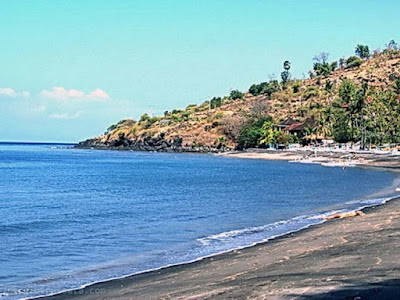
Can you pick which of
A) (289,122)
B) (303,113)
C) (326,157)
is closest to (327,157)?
(326,157)

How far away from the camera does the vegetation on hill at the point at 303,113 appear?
4173 inches

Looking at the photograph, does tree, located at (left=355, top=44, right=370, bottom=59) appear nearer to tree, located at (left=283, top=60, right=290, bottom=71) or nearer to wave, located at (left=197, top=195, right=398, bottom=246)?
tree, located at (left=283, top=60, right=290, bottom=71)

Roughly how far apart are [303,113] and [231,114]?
21.8 m

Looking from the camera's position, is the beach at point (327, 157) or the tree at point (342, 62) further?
the tree at point (342, 62)

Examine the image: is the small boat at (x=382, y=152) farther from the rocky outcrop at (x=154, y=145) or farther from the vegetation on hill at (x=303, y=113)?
the rocky outcrop at (x=154, y=145)

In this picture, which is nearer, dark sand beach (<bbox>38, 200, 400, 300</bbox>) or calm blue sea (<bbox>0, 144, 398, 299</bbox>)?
dark sand beach (<bbox>38, 200, 400, 300</bbox>)

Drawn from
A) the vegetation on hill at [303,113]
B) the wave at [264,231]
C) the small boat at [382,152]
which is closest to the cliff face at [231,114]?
the vegetation on hill at [303,113]

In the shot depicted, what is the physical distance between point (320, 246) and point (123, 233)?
30.6 ft

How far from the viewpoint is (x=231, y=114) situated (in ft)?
529

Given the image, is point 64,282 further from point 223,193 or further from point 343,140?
point 343,140

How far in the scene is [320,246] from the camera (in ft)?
55.3

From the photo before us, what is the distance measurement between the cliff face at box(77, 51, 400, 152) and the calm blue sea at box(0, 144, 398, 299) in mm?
100912

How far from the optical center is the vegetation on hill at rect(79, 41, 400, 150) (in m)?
106

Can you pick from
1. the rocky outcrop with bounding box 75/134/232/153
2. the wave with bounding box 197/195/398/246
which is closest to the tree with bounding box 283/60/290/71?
the rocky outcrop with bounding box 75/134/232/153
